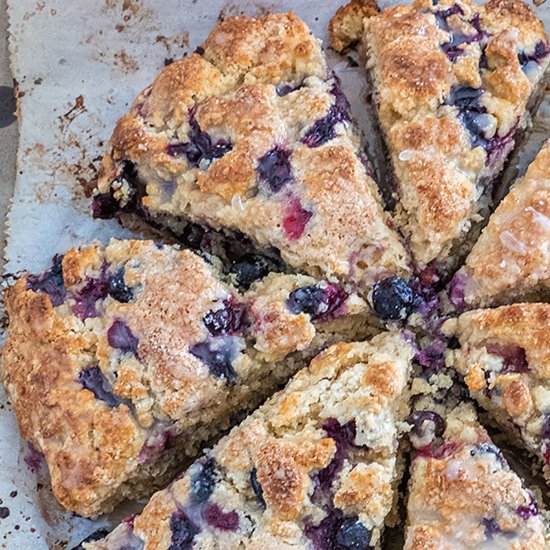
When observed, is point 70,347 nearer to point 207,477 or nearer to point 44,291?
point 44,291

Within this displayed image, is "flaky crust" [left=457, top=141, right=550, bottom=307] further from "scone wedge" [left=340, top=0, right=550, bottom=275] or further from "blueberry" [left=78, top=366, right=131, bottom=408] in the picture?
"blueberry" [left=78, top=366, right=131, bottom=408]

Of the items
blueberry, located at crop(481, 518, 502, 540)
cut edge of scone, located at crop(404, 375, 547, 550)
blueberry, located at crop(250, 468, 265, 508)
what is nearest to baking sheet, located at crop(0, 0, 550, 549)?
blueberry, located at crop(250, 468, 265, 508)

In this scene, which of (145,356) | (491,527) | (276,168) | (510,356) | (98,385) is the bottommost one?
(491,527)

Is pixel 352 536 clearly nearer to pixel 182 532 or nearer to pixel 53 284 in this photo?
pixel 182 532

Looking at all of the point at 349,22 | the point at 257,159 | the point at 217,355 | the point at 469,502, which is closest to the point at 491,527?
the point at 469,502

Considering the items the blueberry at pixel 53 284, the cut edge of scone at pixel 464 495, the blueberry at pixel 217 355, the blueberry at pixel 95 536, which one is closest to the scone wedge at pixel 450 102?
the cut edge of scone at pixel 464 495

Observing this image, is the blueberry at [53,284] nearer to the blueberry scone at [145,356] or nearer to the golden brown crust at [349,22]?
the blueberry scone at [145,356]
